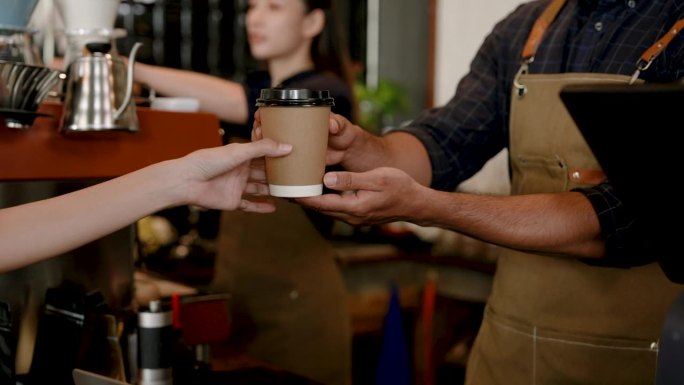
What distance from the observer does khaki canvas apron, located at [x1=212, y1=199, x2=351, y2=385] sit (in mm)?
2740

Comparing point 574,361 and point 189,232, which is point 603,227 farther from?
point 189,232

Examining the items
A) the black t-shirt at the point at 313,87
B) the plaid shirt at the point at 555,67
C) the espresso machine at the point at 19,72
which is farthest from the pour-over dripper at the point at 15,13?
the black t-shirt at the point at 313,87

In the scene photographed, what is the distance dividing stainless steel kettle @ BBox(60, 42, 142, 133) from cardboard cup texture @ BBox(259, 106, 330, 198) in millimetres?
380

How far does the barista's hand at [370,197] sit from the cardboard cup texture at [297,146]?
0.10 feet

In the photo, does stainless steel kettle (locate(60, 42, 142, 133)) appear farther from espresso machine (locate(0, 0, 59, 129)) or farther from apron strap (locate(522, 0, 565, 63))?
apron strap (locate(522, 0, 565, 63))

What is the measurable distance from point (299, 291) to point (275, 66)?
745 millimetres

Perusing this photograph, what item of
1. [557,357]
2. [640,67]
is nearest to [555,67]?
[640,67]

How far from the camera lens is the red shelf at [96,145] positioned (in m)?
1.50

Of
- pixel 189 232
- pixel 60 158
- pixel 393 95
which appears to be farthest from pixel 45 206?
pixel 393 95

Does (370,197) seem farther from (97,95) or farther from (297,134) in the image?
(97,95)

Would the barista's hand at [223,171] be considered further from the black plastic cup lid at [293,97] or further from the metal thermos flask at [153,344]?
the metal thermos flask at [153,344]

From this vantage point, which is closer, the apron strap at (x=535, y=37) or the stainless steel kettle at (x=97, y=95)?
the stainless steel kettle at (x=97, y=95)

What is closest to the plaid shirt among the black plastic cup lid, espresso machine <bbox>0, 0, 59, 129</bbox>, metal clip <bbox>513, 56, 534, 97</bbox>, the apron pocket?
metal clip <bbox>513, 56, 534, 97</bbox>

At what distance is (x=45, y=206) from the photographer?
4.41 ft
